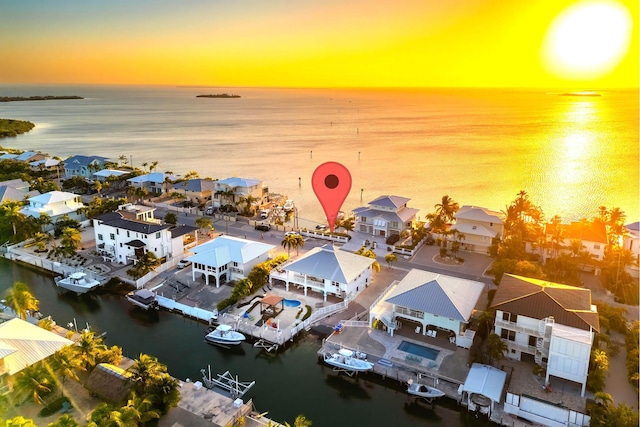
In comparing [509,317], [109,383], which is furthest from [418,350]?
[109,383]

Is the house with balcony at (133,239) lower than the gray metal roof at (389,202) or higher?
lower

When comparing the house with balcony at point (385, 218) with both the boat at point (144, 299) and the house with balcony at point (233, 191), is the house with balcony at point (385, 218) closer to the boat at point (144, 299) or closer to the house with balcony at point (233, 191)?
the house with balcony at point (233, 191)

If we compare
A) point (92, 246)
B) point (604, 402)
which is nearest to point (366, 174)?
point (92, 246)

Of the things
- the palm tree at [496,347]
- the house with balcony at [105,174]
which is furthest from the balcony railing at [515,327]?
the house with balcony at [105,174]

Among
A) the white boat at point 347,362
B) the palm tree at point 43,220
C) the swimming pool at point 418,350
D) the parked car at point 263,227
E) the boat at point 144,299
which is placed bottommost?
the white boat at point 347,362

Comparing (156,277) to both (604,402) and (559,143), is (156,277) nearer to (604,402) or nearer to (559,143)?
(604,402)

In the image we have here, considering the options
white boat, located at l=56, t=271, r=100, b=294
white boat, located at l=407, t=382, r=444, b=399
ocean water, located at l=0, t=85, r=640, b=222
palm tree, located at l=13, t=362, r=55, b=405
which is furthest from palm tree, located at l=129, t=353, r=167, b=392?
ocean water, located at l=0, t=85, r=640, b=222
